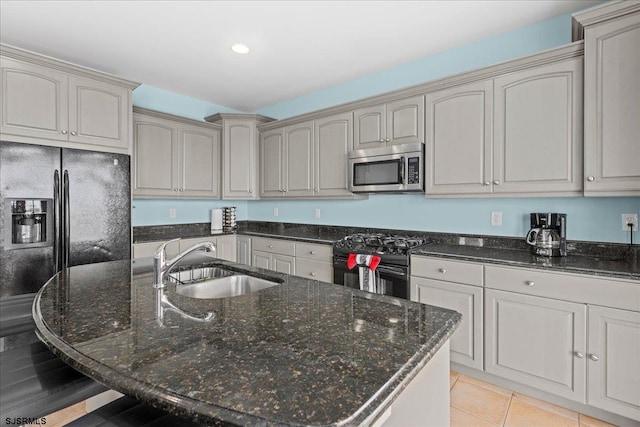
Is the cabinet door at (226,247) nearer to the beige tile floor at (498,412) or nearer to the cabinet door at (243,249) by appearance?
the cabinet door at (243,249)

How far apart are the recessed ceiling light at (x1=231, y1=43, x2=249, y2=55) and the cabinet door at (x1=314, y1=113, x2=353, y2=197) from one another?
3.32 ft

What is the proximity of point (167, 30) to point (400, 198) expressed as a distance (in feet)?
A: 8.13

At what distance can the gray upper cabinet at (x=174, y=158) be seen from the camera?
3334 mm

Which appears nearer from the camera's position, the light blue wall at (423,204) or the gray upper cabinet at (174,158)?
the light blue wall at (423,204)

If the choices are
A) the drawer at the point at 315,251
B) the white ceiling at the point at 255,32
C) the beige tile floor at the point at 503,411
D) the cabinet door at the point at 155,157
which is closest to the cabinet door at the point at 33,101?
the white ceiling at the point at 255,32

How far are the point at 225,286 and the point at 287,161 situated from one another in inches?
94.0

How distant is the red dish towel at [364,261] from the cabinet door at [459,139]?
73 cm

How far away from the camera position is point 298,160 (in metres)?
3.70

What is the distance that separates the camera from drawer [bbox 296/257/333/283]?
3113mm

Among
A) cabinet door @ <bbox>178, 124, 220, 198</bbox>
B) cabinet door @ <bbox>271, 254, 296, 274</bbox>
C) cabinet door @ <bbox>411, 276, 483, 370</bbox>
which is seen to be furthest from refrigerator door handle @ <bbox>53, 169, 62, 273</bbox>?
cabinet door @ <bbox>411, 276, 483, 370</bbox>

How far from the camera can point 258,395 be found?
60 cm

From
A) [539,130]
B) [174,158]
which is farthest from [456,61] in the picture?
[174,158]

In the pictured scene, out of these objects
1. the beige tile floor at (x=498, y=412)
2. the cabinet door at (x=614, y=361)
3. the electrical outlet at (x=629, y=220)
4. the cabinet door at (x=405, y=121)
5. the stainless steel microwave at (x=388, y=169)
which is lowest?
the beige tile floor at (x=498, y=412)

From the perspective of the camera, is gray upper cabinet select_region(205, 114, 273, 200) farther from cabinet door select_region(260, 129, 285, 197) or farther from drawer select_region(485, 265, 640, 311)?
drawer select_region(485, 265, 640, 311)
